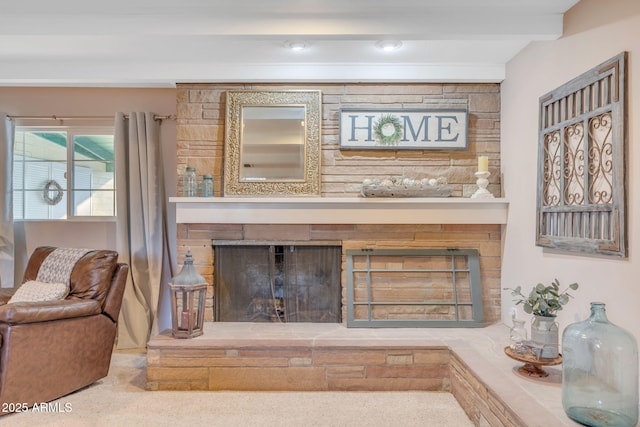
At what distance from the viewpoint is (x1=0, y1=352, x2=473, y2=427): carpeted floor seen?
7.21 feet

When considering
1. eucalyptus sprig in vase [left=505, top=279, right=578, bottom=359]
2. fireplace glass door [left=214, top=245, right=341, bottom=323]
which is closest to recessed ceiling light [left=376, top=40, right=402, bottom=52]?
fireplace glass door [left=214, top=245, right=341, bottom=323]

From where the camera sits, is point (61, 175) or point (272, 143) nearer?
point (272, 143)

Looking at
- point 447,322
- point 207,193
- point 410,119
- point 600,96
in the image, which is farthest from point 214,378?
point 600,96

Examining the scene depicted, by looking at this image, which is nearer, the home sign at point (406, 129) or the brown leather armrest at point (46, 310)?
the brown leather armrest at point (46, 310)

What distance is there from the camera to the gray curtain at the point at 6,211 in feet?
11.1

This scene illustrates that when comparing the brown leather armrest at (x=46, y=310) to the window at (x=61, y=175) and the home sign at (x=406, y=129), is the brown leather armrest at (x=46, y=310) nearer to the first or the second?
the window at (x=61, y=175)

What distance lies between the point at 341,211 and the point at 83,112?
261 cm

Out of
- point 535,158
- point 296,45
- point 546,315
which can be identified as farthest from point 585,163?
point 296,45

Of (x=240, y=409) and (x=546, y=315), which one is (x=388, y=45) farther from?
(x=240, y=409)

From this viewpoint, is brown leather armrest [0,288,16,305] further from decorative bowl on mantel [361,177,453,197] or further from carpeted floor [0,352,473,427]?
decorative bowl on mantel [361,177,453,197]

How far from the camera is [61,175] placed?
3.63 meters

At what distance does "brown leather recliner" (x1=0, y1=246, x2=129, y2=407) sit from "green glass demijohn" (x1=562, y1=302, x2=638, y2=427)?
273 cm

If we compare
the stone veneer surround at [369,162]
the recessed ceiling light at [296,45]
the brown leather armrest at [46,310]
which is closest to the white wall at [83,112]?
the stone veneer surround at [369,162]

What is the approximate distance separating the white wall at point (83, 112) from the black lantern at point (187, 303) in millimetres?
921
